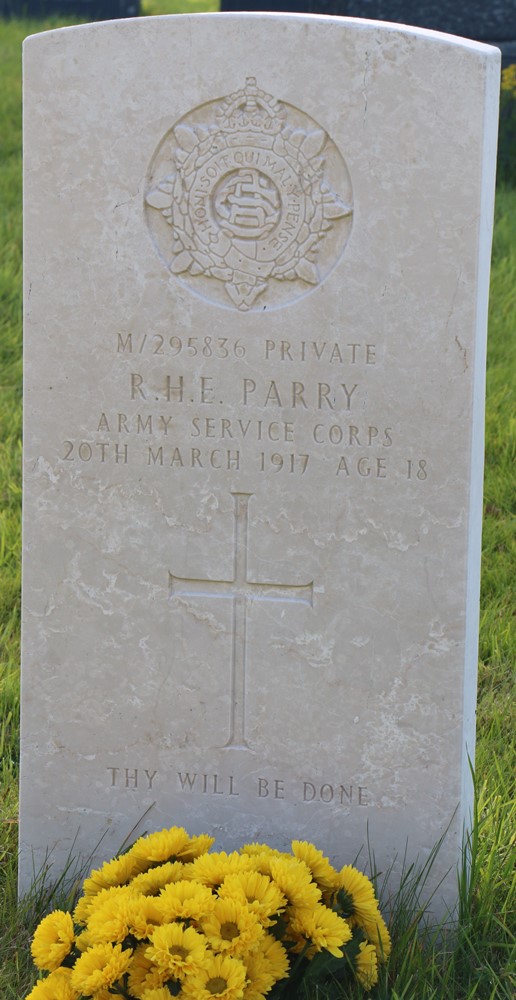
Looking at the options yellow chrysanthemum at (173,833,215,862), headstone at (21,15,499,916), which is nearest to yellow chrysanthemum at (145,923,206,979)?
yellow chrysanthemum at (173,833,215,862)

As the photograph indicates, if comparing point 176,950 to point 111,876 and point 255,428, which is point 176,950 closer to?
point 111,876

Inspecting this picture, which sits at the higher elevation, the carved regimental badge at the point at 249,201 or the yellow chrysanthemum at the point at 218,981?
the carved regimental badge at the point at 249,201

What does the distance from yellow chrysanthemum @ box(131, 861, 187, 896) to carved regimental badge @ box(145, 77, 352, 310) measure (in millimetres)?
998

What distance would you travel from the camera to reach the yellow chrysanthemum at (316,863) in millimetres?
2170

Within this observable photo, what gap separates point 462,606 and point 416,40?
3.25ft

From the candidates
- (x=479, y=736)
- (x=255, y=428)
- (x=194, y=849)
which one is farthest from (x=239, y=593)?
(x=479, y=736)

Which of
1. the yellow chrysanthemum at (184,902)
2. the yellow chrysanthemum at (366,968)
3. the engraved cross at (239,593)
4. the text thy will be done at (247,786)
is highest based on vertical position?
the engraved cross at (239,593)

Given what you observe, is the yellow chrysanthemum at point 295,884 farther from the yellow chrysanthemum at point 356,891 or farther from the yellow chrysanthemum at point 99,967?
the yellow chrysanthemum at point 99,967

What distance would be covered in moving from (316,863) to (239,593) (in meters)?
0.51

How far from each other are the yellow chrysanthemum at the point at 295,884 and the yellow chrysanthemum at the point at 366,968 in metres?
0.12

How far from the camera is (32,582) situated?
2.40 m

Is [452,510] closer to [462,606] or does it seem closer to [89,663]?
[462,606]

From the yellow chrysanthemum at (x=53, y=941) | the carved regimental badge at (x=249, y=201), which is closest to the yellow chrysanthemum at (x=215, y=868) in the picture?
the yellow chrysanthemum at (x=53, y=941)

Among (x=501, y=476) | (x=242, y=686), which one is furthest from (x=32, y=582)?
(x=501, y=476)
